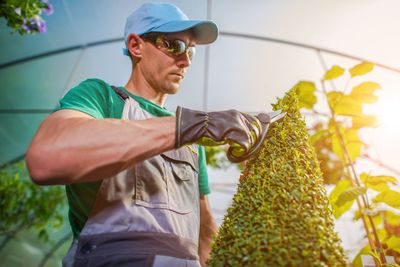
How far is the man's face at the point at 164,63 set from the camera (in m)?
1.82

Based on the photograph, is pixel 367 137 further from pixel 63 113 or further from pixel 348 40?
pixel 63 113

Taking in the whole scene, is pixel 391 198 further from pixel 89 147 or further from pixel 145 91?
pixel 89 147

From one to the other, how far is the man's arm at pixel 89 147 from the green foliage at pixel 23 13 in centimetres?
251

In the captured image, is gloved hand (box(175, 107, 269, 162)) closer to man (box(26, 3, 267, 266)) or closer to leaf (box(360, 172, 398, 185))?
man (box(26, 3, 267, 266))

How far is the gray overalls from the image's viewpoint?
1.29 m

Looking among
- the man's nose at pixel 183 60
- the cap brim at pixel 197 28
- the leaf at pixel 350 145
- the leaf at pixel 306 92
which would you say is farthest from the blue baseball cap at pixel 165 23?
the leaf at pixel 350 145

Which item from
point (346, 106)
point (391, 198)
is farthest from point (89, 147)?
point (346, 106)

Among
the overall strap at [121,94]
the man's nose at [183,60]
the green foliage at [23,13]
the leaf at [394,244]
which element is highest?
the green foliage at [23,13]

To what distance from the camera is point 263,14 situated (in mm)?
4578

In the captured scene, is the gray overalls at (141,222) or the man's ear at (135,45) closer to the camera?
the gray overalls at (141,222)

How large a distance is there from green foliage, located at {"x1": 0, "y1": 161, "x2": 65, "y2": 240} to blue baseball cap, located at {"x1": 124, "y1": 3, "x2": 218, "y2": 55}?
571 centimetres

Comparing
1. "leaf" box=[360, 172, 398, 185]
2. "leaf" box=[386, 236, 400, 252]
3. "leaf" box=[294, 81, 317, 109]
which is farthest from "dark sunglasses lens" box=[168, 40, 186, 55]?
"leaf" box=[386, 236, 400, 252]

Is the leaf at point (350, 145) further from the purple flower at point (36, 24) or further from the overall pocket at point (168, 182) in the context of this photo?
the purple flower at point (36, 24)

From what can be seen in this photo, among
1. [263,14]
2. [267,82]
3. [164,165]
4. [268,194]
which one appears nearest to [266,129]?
[268,194]
